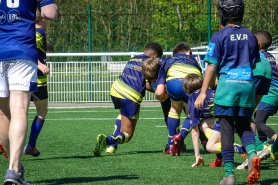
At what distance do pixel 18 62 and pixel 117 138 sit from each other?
3.01 meters

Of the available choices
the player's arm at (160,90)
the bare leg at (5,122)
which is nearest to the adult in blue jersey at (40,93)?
the player's arm at (160,90)

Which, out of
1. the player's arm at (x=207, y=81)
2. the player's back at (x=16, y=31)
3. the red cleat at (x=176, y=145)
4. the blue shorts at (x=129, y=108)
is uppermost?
the player's back at (x=16, y=31)

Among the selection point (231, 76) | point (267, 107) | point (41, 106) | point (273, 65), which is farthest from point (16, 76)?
point (267, 107)

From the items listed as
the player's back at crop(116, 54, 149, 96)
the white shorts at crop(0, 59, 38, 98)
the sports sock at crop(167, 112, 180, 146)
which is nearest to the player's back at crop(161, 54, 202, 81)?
the player's back at crop(116, 54, 149, 96)

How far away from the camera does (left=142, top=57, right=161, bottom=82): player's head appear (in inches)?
339

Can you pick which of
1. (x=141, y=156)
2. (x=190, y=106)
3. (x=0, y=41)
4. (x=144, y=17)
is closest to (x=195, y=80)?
(x=190, y=106)

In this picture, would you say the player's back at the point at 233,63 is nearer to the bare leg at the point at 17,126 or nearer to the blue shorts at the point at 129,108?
the bare leg at the point at 17,126

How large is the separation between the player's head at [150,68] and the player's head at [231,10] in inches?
103

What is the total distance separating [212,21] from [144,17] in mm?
1821

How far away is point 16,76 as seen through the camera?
19.0 ft

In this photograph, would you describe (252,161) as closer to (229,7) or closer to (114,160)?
(229,7)

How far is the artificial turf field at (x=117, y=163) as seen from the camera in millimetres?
6449

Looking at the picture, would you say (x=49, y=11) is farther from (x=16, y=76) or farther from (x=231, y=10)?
(x=231, y=10)

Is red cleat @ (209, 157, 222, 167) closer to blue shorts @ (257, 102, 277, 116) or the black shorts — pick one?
blue shorts @ (257, 102, 277, 116)
